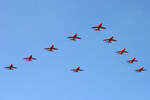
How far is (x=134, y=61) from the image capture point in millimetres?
154750

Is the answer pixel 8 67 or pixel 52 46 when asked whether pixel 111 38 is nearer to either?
pixel 52 46

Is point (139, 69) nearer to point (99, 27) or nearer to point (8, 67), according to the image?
point (99, 27)

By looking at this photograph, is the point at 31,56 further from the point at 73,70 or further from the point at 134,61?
the point at 134,61

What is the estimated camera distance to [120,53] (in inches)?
6048

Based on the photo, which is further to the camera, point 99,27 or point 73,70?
point 73,70

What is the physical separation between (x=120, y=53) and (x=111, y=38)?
8652 millimetres

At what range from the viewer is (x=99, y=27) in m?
148

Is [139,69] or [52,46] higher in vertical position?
[52,46]

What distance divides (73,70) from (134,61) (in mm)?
30646

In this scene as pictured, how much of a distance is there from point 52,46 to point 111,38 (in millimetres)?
28846

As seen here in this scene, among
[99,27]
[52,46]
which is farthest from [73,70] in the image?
[99,27]

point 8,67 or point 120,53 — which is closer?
point 120,53

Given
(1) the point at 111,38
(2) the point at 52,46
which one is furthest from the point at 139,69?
(2) the point at 52,46

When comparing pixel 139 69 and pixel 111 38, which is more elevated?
pixel 111 38
